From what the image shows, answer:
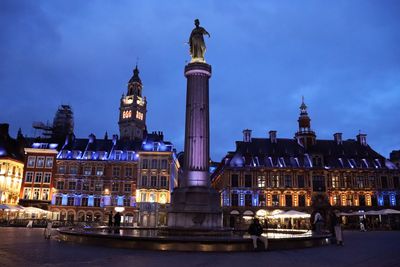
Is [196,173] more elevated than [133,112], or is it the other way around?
[133,112]

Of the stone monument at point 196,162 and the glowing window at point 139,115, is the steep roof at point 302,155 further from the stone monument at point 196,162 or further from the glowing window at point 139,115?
the glowing window at point 139,115

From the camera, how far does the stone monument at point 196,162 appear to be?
1809 cm

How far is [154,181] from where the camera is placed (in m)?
52.2

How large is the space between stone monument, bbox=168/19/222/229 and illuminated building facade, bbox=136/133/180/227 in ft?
104

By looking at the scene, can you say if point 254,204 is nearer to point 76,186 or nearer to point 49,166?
point 76,186

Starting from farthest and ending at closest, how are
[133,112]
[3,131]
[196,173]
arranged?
[133,112] → [3,131] → [196,173]

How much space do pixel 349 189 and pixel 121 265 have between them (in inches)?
1973

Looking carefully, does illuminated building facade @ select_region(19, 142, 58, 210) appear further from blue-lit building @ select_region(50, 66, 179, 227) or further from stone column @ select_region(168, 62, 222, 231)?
stone column @ select_region(168, 62, 222, 231)

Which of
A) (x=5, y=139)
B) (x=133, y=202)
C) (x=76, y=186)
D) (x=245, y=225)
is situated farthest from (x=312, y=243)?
(x=5, y=139)

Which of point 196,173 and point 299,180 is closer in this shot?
point 196,173

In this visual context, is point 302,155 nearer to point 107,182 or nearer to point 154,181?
point 154,181

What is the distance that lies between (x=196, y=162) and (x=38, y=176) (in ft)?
137

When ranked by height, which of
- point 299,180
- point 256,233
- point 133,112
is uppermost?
point 133,112

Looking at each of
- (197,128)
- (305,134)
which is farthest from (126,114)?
(197,128)
